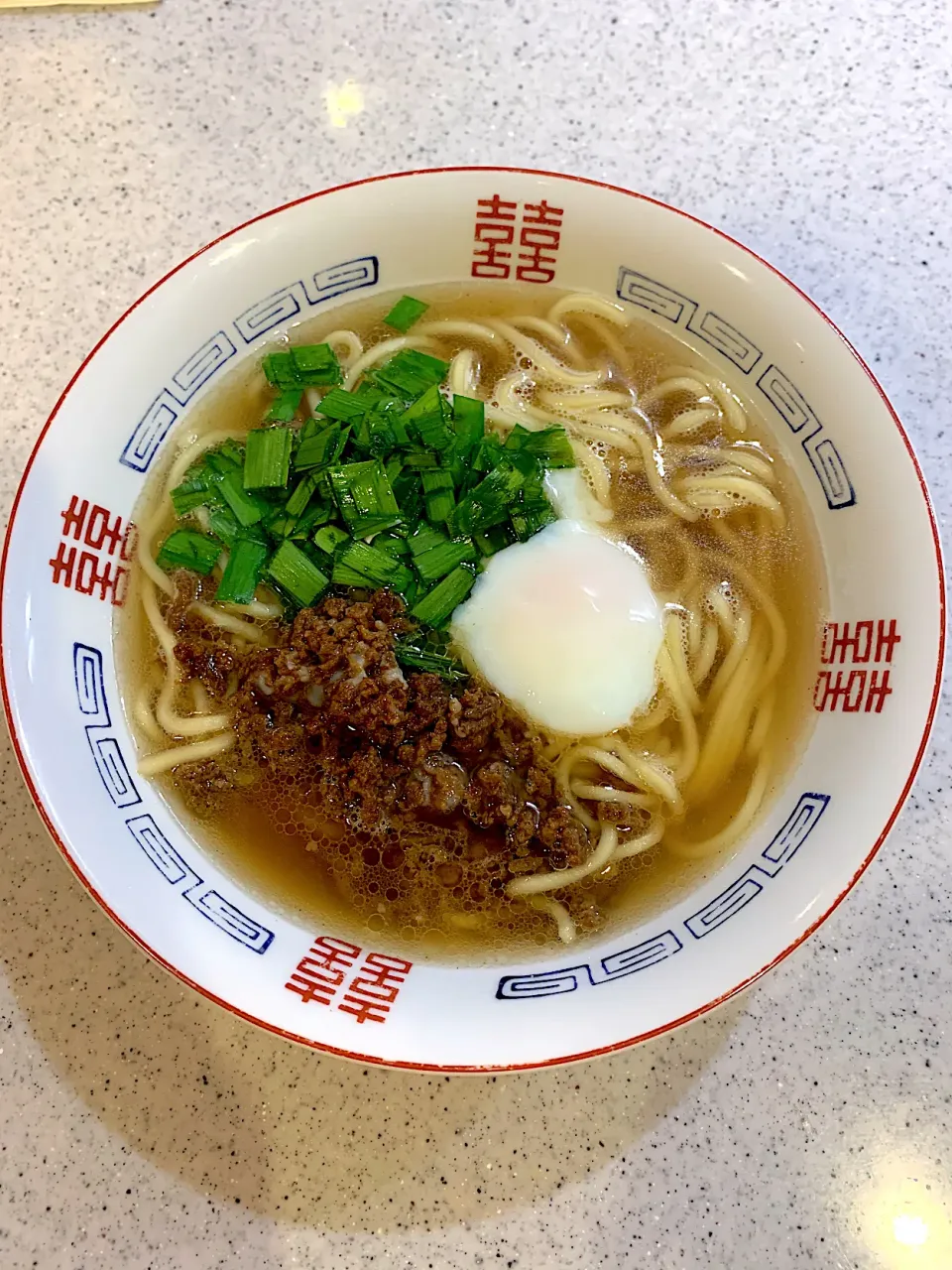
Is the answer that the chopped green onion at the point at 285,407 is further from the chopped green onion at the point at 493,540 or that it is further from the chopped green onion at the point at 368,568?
the chopped green onion at the point at 493,540

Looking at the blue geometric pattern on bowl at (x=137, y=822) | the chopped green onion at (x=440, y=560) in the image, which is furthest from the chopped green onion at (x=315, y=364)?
the blue geometric pattern on bowl at (x=137, y=822)

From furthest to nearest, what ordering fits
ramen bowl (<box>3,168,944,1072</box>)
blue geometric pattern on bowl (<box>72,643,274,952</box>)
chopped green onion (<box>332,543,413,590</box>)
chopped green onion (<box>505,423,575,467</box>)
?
chopped green onion (<box>505,423,575,467</box>), chopped green onion (<box>332,543,413,590</box>), blue geometric pattern on bowl (<box>72,643,274,952</box>), ramen bowl (<box>3,168,944,1072</box>)

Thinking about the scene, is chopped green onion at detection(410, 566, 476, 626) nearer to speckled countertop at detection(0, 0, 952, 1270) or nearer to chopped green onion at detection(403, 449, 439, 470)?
chopped green onion at detection(403, 449, 439, 470)

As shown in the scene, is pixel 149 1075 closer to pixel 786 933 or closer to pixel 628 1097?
pixel 628 1097

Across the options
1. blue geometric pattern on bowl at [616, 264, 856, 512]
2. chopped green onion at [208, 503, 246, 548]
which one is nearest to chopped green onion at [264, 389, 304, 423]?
chopped green onion at [208, 503, 246, 548]

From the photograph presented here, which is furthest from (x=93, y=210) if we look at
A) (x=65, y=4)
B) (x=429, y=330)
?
(x=429, y=330)

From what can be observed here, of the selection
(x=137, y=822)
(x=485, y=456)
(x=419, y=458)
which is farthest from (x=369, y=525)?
(x=137, y=822)
